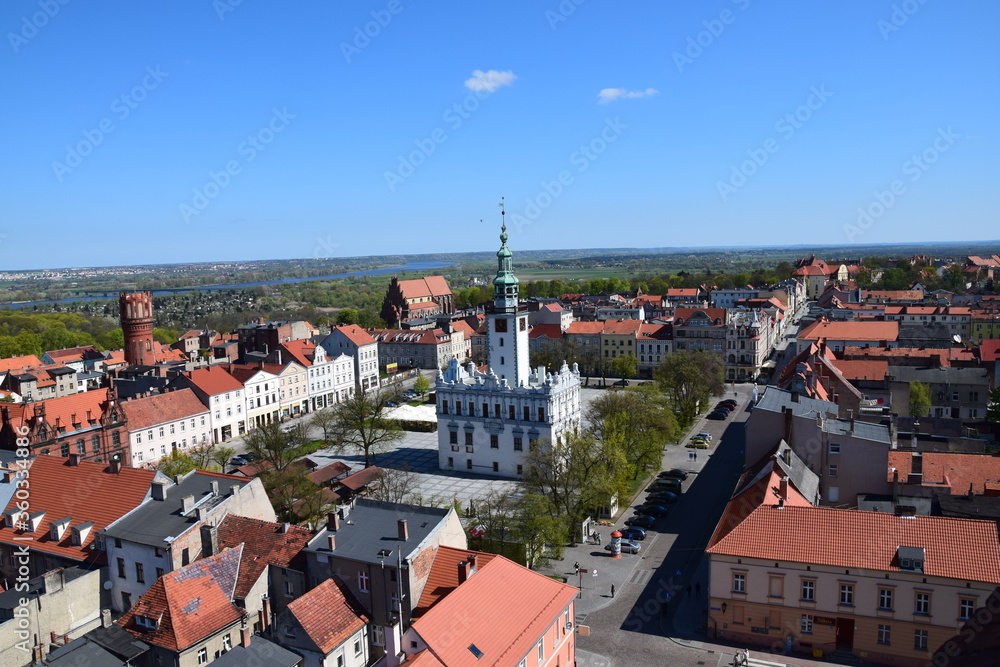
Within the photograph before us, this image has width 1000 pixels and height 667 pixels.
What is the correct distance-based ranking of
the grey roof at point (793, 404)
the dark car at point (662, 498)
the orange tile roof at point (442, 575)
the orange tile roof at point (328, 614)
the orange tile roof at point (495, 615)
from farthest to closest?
the dark car at point (662, 498) < the grey roof at point (793, 404) < the orange tile roof at point (442, 575) < the orange tile roof at point (328, 614) < the orange tile roof at point (495, 615)

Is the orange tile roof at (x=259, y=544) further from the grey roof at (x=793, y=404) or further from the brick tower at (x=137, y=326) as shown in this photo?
the brick tower at (x=137, y=326)

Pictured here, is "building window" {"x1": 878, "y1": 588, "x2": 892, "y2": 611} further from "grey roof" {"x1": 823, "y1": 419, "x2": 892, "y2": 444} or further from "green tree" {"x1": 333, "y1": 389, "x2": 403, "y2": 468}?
"green tree" {"x1": 333, "y1": 389, "x2": 403, "y2": 468}

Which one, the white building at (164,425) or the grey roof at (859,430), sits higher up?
the grey roof at (859,430)

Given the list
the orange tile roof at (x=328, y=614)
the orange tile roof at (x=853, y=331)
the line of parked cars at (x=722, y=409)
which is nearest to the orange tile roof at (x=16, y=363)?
the orange tile roof at (x=328, y=614)

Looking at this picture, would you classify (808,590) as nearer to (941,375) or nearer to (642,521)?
(642,521)

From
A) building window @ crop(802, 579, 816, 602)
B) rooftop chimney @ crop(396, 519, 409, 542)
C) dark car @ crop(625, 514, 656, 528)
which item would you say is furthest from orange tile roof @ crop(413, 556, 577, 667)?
dark car @ crop(625, 514, 656, 528)

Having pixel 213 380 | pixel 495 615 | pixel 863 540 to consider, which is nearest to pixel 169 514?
pixel 495 615

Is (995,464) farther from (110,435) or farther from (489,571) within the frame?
(110,435)
